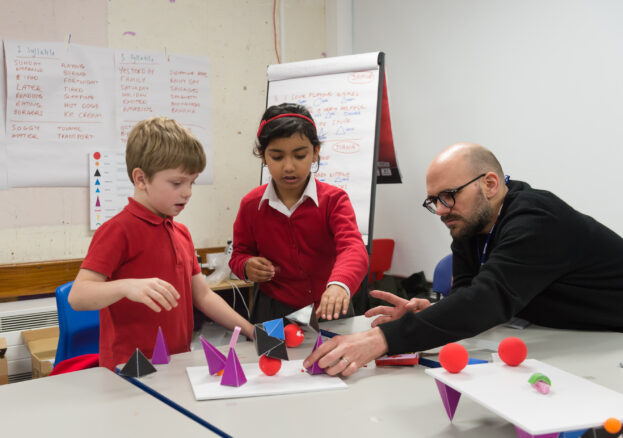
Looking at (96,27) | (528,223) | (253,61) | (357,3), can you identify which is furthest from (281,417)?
(357,3)

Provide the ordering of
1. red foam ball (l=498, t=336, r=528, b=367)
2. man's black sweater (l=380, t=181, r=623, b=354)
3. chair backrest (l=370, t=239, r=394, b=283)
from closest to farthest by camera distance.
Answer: red foam ball (l=498, t=336, r=528, b=367) < man's black sweater (l=380, t=181, r=623, b=354) < chair backrest (l=370, t=239, r=394, b=283)

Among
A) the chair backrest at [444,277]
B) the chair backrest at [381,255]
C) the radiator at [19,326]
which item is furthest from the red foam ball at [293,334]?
the chair backrest at [381,255]

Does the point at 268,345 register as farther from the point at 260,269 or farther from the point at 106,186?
the point at 106,186

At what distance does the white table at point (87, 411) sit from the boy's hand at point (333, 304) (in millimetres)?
509

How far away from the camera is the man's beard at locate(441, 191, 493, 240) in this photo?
1.62 m

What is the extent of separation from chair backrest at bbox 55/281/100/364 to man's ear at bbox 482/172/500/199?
1.38 metres

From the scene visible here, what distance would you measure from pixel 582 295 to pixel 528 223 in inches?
12.2

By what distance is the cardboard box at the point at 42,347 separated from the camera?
8.09 ft

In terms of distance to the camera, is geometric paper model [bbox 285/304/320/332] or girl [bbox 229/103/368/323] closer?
geometric paper model [bbox 285/304/320/332]

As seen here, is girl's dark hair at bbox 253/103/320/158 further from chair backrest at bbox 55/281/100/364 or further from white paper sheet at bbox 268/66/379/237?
white paper sheet at bbox 268/66/379/237

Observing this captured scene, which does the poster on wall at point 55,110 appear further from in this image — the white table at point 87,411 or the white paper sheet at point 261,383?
the white paper sheet at point 261,383

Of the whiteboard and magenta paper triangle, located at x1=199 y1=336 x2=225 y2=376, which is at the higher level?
the whiteboard

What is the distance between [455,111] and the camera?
136 inches

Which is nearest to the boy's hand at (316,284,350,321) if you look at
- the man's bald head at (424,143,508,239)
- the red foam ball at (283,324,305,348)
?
the red foam ball at (283,324,305,348)
